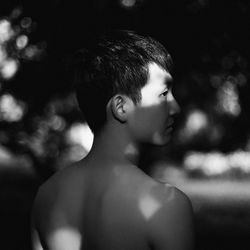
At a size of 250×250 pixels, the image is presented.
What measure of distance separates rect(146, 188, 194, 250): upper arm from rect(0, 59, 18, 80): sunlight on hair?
164 inches

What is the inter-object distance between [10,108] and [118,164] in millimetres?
4257

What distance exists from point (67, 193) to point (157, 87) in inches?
14.8

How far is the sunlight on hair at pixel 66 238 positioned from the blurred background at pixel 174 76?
324cm

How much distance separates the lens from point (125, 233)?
3.98 feet

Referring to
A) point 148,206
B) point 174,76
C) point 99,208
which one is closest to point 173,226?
point 148,206

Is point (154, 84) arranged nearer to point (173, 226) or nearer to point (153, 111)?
point (153, 111)

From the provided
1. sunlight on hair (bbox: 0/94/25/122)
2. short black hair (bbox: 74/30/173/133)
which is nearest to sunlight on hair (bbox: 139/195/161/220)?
short black hair (bbox: 74/30/173/133)

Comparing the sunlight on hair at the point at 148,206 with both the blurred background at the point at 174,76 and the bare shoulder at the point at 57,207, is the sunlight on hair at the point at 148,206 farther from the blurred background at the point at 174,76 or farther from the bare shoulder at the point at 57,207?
the blurred background at the point at 174,76

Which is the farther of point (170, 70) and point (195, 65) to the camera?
point (195, 65)

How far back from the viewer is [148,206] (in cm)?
119

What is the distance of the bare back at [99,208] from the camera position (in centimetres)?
120

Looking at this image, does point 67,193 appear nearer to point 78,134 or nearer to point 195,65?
point 195,65

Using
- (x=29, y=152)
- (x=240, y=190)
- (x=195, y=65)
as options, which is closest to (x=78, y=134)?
(x=29, y=152)

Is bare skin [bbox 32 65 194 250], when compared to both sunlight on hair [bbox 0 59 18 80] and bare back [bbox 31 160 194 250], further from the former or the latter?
sunlight on hair [bbox 0 59 18 80]
